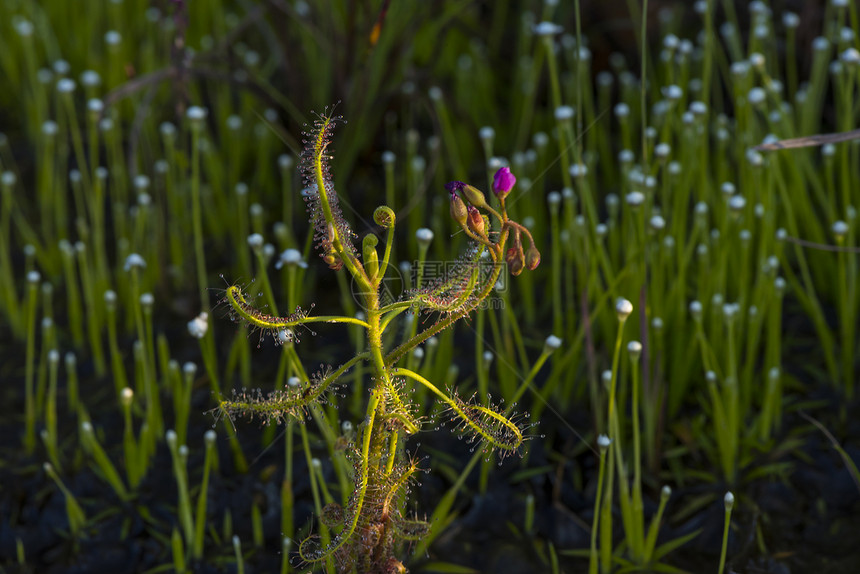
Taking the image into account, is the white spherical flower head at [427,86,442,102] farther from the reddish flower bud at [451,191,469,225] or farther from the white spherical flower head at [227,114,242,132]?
the reddish flower bud at [451,191,469,225]

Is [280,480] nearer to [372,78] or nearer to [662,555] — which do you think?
[662,555]

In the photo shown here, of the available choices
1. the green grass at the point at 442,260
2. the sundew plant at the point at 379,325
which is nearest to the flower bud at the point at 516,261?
the sundew plant at the point at 379,325

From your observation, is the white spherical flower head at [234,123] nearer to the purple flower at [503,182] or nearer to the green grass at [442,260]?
the green grass at [442,260]

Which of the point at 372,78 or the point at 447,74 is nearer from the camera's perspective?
the point at 372,78

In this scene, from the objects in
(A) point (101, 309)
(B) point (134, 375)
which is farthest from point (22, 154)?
(B) point (134, 375)

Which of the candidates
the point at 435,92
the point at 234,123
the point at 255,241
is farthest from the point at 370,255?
the point at 234,123

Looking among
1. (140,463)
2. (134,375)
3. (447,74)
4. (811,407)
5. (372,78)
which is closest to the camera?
(140,463)

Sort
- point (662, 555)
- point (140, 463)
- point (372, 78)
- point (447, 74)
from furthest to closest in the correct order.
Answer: point (447, 74) → point (372, 78) → point (140, 463) → point (662, 555)

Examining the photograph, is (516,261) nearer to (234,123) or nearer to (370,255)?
(370,255)
